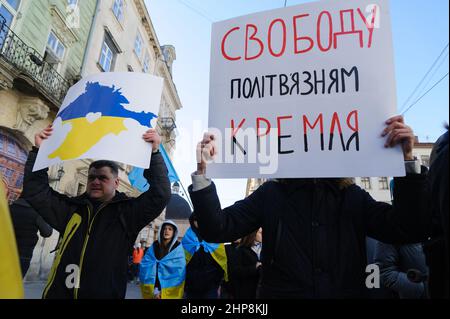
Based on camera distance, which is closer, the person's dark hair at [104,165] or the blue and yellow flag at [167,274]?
the person's dark hair at [104,165]

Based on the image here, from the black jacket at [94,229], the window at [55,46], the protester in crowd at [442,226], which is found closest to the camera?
the protester in crowd at [442,226]

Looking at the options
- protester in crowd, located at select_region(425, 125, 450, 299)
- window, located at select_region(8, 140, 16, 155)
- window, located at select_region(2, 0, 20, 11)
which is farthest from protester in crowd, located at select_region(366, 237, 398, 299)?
window, located at select_region(2, 0, 20, 11)

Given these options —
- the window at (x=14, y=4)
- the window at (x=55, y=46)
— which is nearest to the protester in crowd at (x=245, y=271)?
the window at (x=14, y=4)

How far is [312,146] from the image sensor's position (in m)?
1.47

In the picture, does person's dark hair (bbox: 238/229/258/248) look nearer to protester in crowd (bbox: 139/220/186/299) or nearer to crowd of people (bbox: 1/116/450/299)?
protester in crowd (bbox: 139/220/186/299)

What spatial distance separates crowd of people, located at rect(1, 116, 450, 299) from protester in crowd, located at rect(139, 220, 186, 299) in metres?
1.68

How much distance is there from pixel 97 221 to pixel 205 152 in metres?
0.99

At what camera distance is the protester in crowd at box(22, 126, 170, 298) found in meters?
1.89

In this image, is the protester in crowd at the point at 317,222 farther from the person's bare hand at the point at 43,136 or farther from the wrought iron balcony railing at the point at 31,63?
the wrought iron balcony railing at the point at 31,63

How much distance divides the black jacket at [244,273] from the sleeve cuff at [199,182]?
7.43 feet

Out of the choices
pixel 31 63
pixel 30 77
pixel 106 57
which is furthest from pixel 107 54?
pixel 30 77

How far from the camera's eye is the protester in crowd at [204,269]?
3.68 metres

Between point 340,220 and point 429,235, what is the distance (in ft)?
1.12

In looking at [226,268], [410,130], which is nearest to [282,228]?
[410,130]
